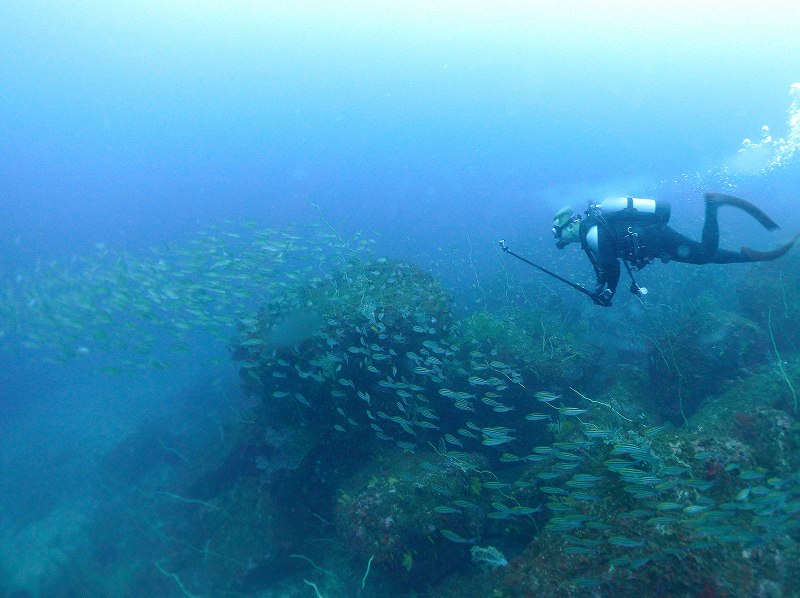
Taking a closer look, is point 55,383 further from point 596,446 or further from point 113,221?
point 113,221

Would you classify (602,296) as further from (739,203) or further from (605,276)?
(739,203)

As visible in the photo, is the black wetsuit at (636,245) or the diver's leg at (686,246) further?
the diver's leg at (686,246)

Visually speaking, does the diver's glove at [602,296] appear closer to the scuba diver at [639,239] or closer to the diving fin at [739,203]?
the scuba diver at [639,239]

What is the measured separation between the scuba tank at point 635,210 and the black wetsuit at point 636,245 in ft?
0.16

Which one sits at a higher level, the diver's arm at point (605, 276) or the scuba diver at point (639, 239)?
the scuba diver at point (639, 239)

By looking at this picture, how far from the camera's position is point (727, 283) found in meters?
15.7

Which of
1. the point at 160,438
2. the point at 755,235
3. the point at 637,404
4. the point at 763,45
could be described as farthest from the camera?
the point at 763,45

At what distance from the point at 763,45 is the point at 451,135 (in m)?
84.8

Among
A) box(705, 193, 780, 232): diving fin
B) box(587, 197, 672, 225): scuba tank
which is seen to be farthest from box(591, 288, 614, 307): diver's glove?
box(705, 193, 780, 232): diving fin

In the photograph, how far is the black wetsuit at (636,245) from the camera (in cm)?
672

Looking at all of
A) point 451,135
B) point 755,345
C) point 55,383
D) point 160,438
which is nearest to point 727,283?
point 755,345

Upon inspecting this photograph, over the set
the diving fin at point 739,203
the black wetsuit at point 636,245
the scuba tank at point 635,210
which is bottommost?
the black wetsuit at point 636,245

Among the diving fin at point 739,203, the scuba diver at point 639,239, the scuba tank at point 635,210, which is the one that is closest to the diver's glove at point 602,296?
the scuba diver at point 639,239

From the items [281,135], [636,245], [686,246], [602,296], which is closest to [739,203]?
[686,246]
